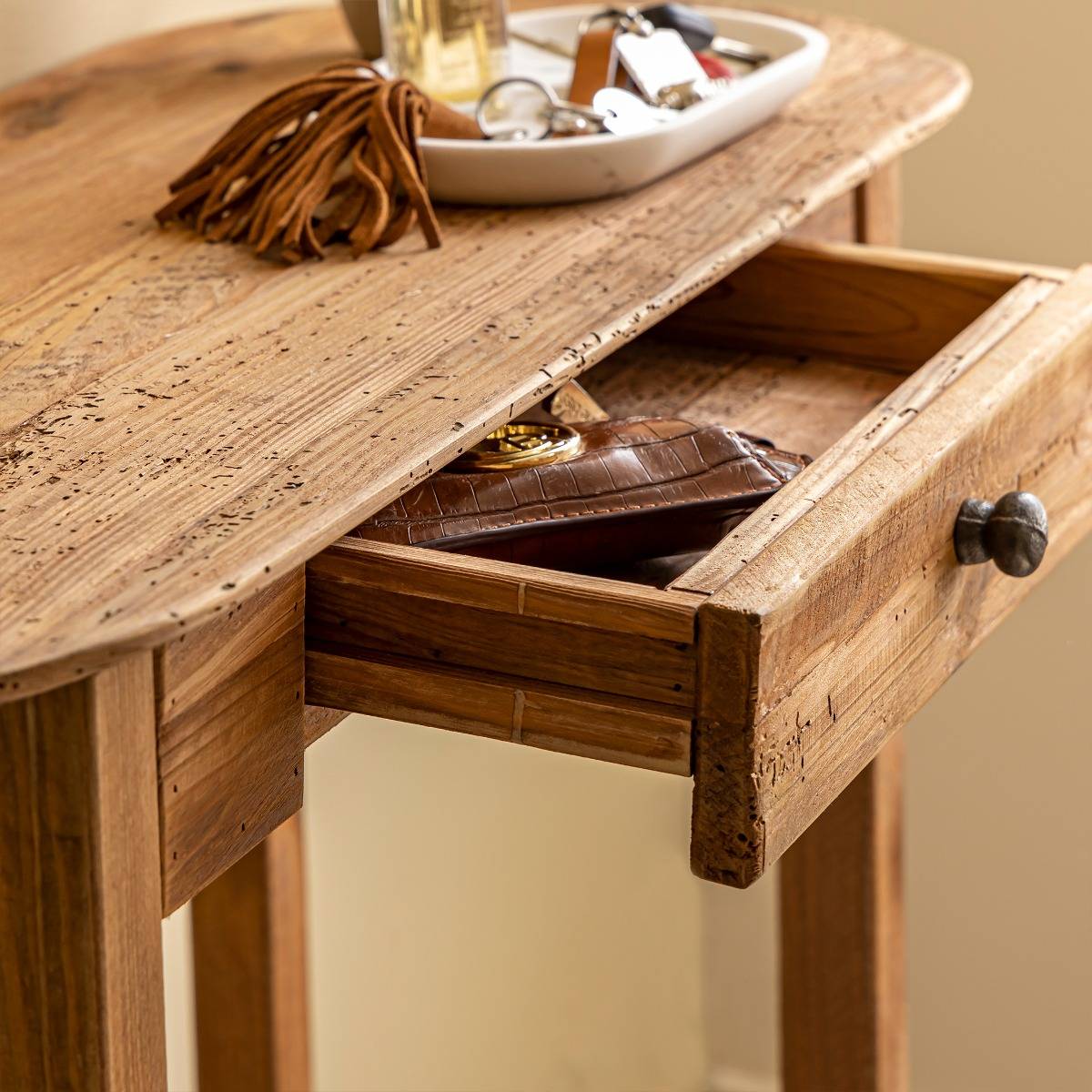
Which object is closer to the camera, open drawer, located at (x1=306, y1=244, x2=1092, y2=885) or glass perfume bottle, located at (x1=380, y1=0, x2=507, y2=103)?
open drawer, located at (x1=306, y1=244, x2=1092, y2=885)

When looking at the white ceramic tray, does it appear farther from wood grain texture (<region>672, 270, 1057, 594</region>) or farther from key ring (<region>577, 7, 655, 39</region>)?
wood grain texture (<region>672, 270, 1057, 594</region>)

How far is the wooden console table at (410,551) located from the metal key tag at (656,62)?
0.05m

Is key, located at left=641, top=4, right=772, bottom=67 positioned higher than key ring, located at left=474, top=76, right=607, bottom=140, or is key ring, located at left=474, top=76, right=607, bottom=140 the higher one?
key, located at left=641, top=4, right=772, bottom=67

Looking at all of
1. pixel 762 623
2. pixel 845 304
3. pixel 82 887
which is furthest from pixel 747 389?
pixel 82 887

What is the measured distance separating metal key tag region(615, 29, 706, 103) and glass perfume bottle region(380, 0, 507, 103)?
0.32 feet

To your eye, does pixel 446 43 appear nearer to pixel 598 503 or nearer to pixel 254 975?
pixel 598 503

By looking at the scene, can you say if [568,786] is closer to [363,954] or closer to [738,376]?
[363,954]

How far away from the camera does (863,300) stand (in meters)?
0.96

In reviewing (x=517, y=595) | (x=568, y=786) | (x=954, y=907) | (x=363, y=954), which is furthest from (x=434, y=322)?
(x=954, y=907)

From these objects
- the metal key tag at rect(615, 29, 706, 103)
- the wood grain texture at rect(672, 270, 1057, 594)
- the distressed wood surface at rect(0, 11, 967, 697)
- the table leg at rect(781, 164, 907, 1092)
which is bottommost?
the table leg at rect(781, 164, 907, 1092)

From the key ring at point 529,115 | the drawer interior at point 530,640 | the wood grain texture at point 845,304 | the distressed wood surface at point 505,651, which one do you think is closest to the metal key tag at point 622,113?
the key ring at point 529,115

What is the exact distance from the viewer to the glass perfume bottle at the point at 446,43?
101 centimetres

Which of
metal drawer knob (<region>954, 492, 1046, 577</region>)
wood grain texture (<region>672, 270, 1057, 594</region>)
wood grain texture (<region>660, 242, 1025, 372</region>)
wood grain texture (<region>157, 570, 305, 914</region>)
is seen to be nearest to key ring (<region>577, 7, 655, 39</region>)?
wood grain texture (<region>660, 242, 1025, 372</region>)

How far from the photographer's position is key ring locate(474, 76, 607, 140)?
924mm
